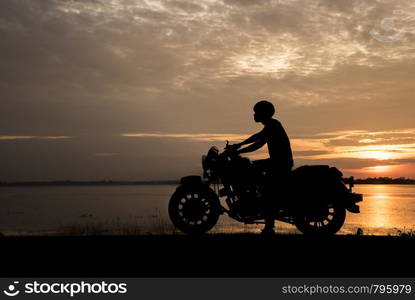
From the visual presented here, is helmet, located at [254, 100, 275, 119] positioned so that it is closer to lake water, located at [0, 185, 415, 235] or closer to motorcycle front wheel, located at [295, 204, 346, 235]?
motorcycle front wheel, located at [295, 204, 346, 235]

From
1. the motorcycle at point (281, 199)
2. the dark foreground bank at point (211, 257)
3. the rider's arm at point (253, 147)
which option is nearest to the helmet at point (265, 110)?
the rider's arm at point (253, 147)

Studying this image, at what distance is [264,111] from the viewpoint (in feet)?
29.6

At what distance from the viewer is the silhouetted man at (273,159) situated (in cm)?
877

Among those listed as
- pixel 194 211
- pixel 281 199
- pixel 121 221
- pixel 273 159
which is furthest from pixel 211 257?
pixel 121 221

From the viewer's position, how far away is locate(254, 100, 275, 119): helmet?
9016 mm

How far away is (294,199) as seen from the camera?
8.90m

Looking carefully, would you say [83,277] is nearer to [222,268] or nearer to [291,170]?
[222,268]

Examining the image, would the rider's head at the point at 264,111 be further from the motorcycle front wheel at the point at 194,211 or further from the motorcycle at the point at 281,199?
the motorcycle front wheel at the point at 194,211

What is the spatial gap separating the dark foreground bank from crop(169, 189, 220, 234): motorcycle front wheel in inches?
30.9

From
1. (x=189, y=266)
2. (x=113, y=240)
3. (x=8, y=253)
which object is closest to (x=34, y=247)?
(x=8, y=253)

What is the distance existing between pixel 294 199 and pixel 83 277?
4.21m

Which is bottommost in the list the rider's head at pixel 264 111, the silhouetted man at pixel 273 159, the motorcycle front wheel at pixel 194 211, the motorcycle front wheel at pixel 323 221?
the motorcycle front wheel at pixel 323 221

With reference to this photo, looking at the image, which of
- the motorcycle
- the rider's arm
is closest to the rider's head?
the rider's arm

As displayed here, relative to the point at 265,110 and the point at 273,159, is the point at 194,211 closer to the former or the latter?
the point at 273,159
